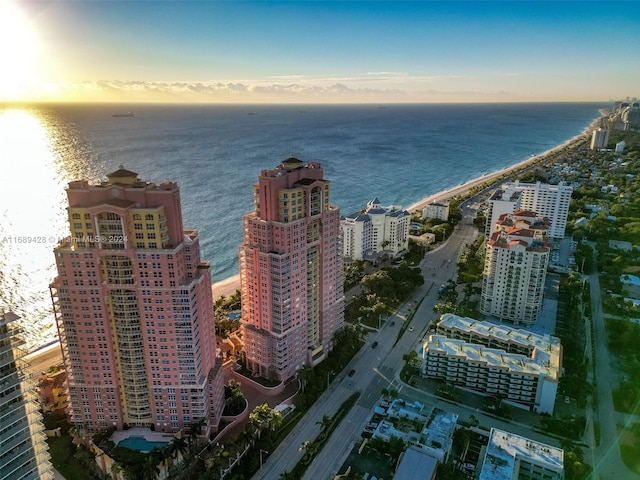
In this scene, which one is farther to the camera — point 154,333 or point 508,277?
point 508,277

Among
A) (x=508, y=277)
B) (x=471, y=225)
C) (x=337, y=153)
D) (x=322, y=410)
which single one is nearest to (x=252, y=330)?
(x=322, y=410)

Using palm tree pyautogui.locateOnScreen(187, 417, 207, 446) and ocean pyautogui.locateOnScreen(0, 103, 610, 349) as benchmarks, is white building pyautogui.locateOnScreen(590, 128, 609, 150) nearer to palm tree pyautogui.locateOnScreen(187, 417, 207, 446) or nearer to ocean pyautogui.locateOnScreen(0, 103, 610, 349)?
ocean pyautogui.locateOnScreen(0, 103, 610, 349)

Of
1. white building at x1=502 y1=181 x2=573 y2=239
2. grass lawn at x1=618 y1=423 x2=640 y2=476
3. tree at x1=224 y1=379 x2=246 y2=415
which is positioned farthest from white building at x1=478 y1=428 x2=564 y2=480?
white building at x1=502 y1=181 x2=573 y2=239

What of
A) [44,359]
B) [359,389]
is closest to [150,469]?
[359,389]

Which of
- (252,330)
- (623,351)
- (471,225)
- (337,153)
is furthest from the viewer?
(337,153)

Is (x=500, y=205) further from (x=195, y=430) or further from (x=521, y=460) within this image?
(x=195, y=430)

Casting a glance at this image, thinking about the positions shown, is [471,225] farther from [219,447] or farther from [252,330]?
[219,447]

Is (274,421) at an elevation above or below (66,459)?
above
